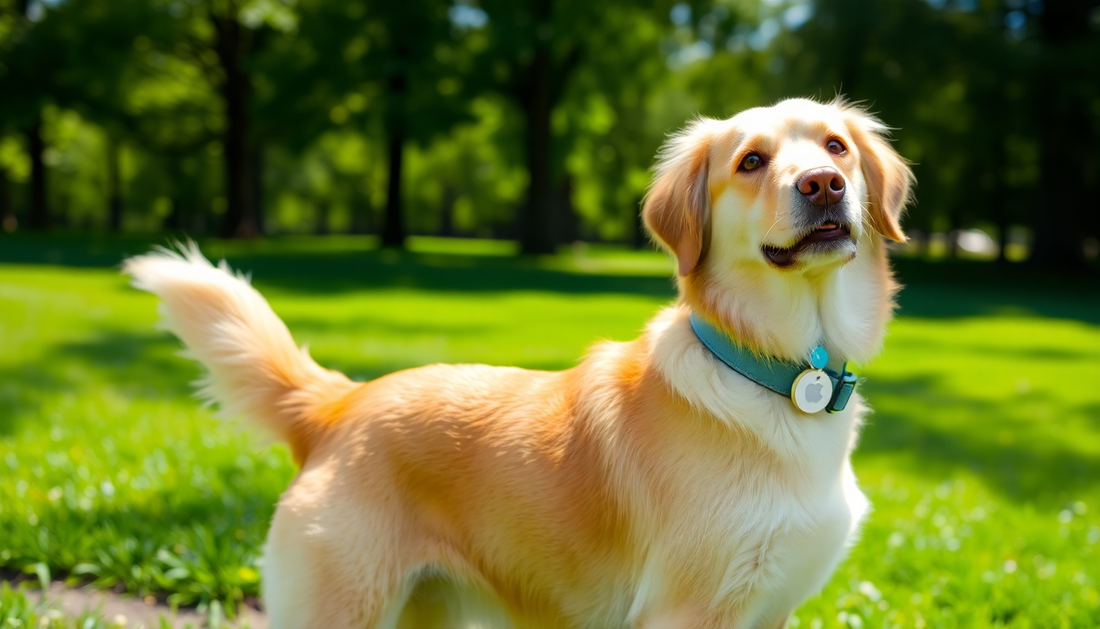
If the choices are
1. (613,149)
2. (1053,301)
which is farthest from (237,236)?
(1053,301)

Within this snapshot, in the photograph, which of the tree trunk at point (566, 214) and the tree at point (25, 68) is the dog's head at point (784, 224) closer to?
the tree at point (25, 68)

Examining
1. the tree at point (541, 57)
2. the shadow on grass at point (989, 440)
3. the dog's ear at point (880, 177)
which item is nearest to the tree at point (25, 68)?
the tree at point (541, 57)

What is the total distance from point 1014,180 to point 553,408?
4786 centimetres

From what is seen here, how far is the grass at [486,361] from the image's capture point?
3807mm

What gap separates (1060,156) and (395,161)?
904 inches

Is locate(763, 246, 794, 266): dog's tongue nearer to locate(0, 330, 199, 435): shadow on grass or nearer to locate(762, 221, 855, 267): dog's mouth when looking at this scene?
locate(762, 221, 855, 267): dog's mouth

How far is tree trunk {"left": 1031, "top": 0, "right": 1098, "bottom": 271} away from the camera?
27.1 metres

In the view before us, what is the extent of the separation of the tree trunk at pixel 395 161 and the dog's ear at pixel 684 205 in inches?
953

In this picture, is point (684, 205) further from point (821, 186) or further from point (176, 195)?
point (176, 195)

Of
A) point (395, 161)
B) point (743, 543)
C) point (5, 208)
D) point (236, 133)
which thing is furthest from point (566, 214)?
point (743, 543)

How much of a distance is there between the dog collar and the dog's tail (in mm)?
1338

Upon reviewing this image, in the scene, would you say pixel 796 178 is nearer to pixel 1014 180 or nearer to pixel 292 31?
pixel 292 31

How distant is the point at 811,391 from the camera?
248 cm

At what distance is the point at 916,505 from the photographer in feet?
17.6
